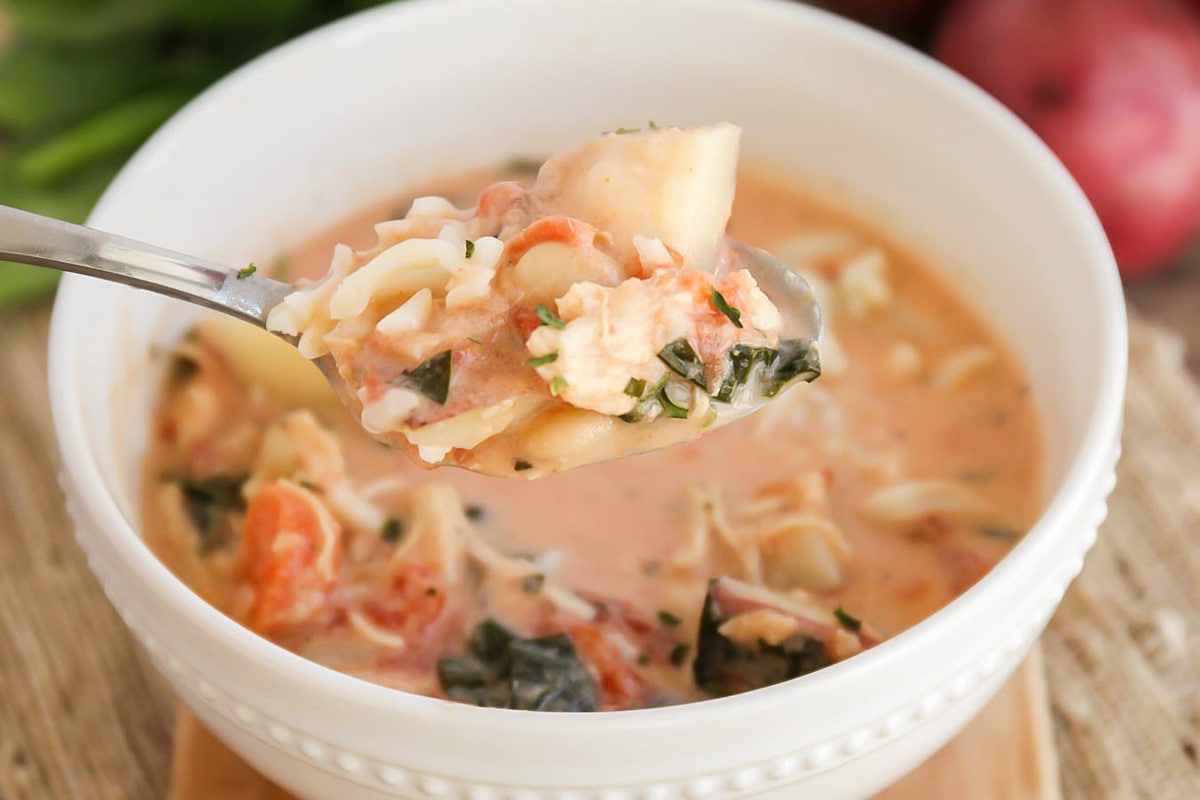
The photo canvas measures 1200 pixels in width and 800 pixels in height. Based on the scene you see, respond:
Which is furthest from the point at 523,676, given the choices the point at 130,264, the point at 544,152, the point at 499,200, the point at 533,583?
the point at 544,152

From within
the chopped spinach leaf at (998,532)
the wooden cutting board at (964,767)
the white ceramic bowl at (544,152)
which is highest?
the white ceramic bowl at (544,152)

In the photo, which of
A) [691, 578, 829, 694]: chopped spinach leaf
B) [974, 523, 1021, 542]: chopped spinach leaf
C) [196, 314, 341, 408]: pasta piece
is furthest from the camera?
[196, 314, 341, 408]: pasta piece

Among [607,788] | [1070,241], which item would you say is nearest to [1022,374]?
[1070,241]

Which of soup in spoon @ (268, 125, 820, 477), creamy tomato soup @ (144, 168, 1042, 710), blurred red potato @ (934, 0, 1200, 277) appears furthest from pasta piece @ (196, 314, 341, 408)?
blurred red potato @ (934, 0, 1200, 277)

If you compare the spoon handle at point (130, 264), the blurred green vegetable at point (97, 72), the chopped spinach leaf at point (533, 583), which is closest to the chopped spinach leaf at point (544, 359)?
the spoon handle at point (130, 264)

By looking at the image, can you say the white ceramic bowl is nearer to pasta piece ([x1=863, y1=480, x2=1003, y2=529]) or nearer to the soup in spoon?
pasta piece ([x1=863, y1=480, x2=1003, y2=529])

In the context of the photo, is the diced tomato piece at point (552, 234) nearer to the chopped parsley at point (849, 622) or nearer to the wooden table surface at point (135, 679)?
the chopped parsley at point (849, 622)

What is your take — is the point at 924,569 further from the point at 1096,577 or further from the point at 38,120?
the point at 38,120
